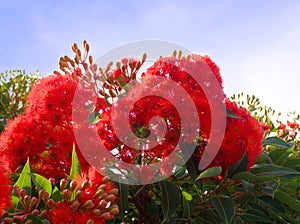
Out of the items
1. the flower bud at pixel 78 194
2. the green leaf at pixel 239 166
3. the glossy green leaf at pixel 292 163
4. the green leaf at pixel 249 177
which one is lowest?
the flower bud at pixel 78 194

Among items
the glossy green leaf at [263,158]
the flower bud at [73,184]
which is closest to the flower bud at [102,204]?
the flower bud at [73,184]

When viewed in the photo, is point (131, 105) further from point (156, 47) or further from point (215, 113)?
point (156, 47)

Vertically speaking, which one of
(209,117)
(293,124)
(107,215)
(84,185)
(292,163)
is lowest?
(107,215)

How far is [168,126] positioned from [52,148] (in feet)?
1.58

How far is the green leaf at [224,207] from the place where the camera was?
2055 mm

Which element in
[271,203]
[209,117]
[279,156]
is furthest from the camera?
[279,156]

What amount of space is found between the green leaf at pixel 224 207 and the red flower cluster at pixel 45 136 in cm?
59

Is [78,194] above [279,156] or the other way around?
the other way around

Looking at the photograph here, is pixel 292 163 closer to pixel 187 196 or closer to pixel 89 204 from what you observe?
pixel 187 196

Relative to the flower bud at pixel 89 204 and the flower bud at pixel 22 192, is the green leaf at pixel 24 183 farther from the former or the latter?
the flower bud at pixel 89 204

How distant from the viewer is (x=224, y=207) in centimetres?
209

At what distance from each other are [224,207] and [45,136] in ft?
2.62

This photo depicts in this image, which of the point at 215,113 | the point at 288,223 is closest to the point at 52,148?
the point at 215,113

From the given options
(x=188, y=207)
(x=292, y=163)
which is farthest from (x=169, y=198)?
(x=292, y=163)
